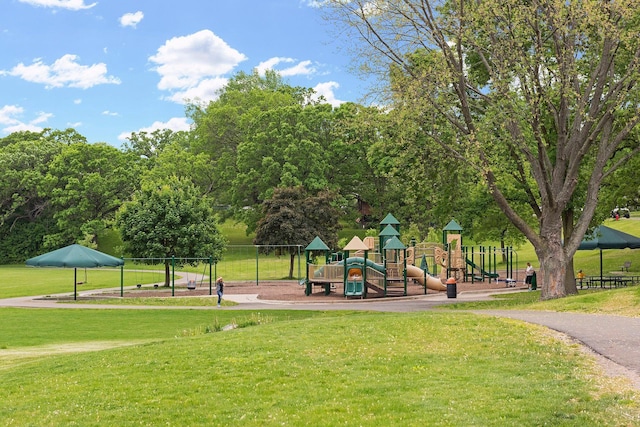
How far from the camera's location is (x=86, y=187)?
245 feet

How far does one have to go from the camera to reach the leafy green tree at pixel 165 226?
40.5 m

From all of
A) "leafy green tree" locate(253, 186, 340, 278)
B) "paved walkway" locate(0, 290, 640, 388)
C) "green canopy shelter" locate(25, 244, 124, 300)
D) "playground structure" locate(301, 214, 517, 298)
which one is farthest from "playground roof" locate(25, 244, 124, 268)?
"leafy green tree" locate(253, 186, 340, 278)

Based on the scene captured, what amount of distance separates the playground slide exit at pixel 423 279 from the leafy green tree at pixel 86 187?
41.9 m

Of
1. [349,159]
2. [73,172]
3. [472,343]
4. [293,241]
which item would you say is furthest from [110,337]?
[73,172]

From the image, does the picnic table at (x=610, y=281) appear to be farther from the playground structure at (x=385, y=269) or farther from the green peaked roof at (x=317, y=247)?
the green peaked roof at (x=317, y=247)

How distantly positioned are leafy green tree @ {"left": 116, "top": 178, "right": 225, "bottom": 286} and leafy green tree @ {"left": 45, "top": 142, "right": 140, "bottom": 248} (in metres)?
32.1

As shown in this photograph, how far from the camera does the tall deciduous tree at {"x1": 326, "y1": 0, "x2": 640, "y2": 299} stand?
2416 centimetres

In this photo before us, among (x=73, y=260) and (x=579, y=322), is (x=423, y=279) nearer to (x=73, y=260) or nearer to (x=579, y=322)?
(x=73, y=260)

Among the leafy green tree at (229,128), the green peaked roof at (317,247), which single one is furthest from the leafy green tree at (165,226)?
the leafy green tree at (229,128)

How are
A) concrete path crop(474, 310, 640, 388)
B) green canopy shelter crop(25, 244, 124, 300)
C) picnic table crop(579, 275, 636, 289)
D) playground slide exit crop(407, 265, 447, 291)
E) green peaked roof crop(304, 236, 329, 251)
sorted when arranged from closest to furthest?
concrete path crop(474, 310, 640, 388) < picnic table crop(579, 275, 636, 289) < green canopy shelter crop(25, 244, 124, 300) < playground slide exit crop(407, 265, 447, 291) < green peaked roof crop(304, 236, 329, 251)

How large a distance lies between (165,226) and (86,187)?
125ft

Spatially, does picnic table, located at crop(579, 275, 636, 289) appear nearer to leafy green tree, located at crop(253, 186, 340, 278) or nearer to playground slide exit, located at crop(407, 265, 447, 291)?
playground slide exit, located at crop(407, 265, 447, 291)

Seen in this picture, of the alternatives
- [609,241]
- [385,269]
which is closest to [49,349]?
[385,269]

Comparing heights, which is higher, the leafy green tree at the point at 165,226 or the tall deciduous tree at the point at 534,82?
the tall deciduous tree at the point at 534,82
